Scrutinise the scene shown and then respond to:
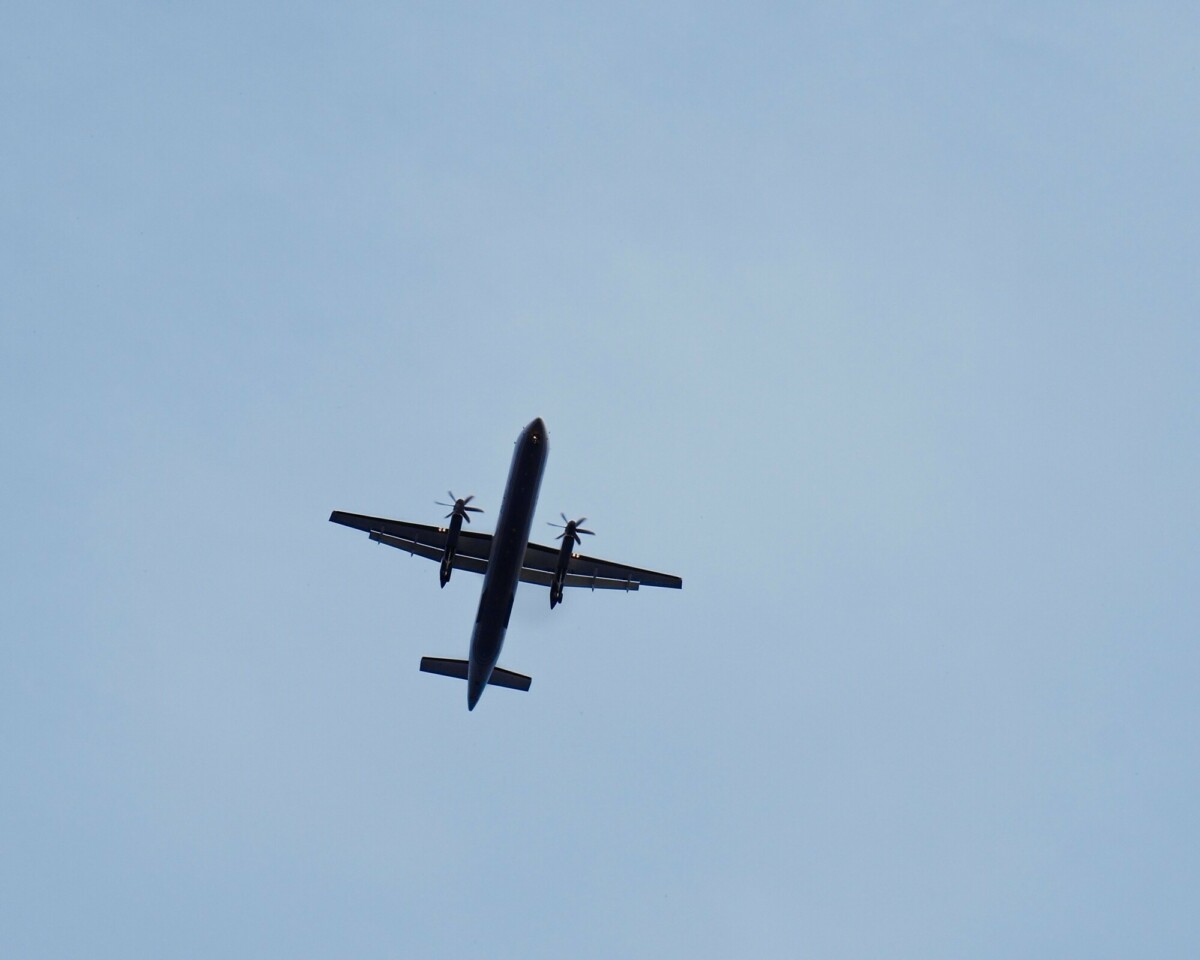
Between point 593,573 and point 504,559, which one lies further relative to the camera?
point 593,573

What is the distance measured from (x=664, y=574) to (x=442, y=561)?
10402mm

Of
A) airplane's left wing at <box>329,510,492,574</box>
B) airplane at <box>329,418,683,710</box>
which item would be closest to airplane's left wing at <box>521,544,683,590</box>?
airplane at <box>329,418,683,710</box>

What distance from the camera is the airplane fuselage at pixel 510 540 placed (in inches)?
1775

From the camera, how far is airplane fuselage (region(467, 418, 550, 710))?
45.1 metres

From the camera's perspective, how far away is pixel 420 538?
51.6 meters

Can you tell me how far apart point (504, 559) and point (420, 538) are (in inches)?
291

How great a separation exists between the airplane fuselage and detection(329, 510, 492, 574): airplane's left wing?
4667 mm

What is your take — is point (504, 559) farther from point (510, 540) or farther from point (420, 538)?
point (420, 538)

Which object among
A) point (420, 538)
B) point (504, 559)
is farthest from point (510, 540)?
point (420, 538)

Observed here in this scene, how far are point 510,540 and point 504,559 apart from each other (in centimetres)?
87

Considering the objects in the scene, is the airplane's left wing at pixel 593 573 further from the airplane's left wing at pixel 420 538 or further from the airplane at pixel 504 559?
the airplane's left wing at pixel 420 538

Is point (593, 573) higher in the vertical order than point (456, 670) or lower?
higher

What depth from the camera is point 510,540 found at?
45531mm

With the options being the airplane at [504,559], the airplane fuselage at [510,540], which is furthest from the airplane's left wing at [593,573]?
the airplane fuselage at [510,540]
